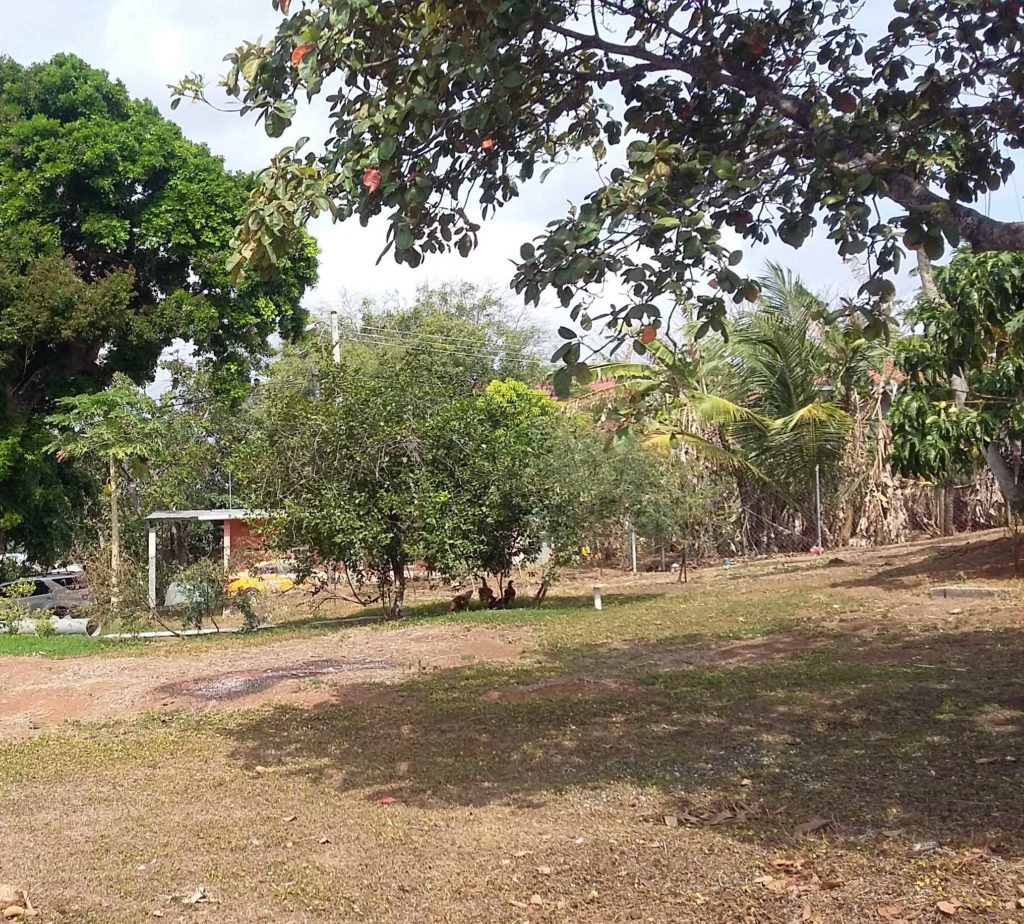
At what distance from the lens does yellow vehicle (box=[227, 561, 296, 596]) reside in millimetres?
17862

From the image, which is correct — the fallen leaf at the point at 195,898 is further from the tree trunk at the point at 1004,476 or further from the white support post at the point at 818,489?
the white support post at the point at 818,489

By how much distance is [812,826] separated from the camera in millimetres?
4922

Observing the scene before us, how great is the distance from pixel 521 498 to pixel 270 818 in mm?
10635

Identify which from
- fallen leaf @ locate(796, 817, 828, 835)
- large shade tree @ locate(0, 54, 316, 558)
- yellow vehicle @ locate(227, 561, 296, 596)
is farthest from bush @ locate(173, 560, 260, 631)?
fallen leaf @ locate(796, 817, 828, 835)

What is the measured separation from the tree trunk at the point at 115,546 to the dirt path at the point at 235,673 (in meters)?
2.73

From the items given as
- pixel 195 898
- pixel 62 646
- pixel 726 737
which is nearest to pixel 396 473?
pixel 62 646

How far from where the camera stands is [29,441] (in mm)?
17047

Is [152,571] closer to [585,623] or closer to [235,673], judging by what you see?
[235,673]

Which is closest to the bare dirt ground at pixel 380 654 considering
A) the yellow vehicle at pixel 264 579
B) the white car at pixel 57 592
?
the yellow vehicle at pixel 264 579

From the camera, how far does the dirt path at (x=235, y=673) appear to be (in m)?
9.64

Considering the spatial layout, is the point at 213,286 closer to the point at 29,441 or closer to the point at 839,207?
the point at 29,441

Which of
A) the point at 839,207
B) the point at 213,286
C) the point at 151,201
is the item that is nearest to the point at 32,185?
the point at 151,201

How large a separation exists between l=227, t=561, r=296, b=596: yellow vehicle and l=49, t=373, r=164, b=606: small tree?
2279 millimetres

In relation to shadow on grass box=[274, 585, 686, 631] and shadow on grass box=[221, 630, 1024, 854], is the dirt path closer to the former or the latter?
Result: shadow on grass box=[221, 630, 1024, 854]
